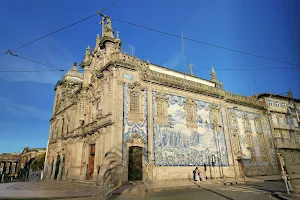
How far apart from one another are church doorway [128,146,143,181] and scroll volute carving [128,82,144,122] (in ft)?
8.59

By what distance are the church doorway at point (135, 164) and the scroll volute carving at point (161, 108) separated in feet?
12.0

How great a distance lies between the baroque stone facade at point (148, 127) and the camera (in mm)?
17703

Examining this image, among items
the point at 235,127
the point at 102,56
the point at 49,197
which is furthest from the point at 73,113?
the point at 235,127

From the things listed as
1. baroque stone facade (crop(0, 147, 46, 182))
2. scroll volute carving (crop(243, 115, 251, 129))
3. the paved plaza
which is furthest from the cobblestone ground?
baroque stone facade (crop(0, 147, 46, 182))

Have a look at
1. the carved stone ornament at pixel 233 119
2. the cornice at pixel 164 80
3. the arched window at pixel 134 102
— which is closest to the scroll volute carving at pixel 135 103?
the arched window at pixel 134 102

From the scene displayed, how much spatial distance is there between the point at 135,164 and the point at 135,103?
536 cm

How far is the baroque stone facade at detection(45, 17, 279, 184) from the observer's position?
58.1 feet

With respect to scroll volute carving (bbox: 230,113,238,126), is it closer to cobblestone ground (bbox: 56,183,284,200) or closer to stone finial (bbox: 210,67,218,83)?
stone finial (bbox: 210,67,218,83)

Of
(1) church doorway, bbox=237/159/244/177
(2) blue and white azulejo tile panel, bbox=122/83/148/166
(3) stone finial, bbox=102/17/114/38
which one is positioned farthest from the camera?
(1) church doorway, bbox=237/159/244/177

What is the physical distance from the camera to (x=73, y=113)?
26781 mm

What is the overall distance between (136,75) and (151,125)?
4.97 meters

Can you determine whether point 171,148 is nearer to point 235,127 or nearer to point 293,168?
point 235,127

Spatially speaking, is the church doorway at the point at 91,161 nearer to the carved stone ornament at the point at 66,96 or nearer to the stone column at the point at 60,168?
the stone column at the point at 60,168

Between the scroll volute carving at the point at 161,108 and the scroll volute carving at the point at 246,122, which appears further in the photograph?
the scroll volute carving at the point at 246,122
